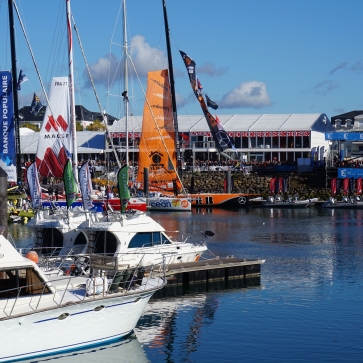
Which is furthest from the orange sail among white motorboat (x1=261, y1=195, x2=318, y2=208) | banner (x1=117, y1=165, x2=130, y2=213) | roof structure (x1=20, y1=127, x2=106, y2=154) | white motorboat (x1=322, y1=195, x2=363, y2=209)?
roof structure (x1=20, y1=127, x2=106, y2=154)

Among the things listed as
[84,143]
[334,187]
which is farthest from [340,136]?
[84,143]

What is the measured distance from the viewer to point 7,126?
60.3 metres

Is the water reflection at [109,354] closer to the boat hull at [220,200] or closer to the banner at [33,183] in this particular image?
the banner at [33,183]

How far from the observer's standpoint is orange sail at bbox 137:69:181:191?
7181cm

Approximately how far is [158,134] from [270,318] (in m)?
43.9

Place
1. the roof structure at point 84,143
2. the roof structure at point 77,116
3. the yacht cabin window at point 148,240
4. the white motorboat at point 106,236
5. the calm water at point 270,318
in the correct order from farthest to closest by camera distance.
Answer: the roof structure at point 77,116, the roof structure at point 84,143, the yacht cabin window at point 148,240, the white motorboat at point 106,236, the calm water at point 270,318

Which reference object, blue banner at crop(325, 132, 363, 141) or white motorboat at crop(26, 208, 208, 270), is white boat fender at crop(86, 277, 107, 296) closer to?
white motorboat at crop(26, 208, 208, 270)

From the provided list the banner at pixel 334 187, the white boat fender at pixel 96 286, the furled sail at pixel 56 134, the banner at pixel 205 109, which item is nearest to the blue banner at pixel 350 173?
the banner at pixel 334 187

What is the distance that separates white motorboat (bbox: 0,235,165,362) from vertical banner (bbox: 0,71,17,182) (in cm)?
3445

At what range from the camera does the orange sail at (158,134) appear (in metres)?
71.8

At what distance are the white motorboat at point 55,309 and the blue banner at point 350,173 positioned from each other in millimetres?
69576

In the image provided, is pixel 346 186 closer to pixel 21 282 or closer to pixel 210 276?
pixel 210 276

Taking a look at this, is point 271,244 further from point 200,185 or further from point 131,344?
point 200,185

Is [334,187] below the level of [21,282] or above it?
above
